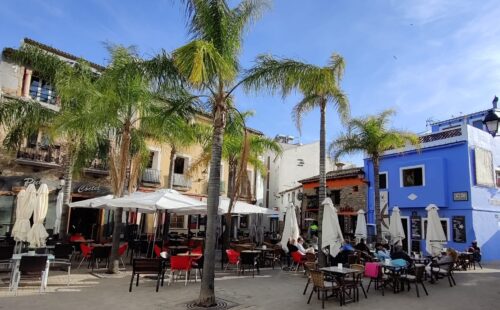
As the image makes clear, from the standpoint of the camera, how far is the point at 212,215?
792 centimetres

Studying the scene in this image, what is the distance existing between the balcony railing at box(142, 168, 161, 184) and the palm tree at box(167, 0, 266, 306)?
55.8 feet

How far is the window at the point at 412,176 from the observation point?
20.8 metres

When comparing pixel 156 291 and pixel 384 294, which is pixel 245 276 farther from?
pixel 384 294

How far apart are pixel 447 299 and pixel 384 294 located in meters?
1.47

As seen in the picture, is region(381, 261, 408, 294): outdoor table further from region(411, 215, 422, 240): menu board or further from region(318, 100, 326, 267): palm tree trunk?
region(411, 215, 422, 240): menu board

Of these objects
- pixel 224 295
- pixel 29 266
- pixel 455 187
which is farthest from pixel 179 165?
pixel 224 295

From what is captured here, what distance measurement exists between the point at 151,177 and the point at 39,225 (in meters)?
14.2

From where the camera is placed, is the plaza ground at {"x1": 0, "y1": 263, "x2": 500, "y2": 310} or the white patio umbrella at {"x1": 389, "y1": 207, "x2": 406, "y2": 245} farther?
the white patio umbrella at {"x1": 389, "y1": 207, "x2": 406, "y2": 245}

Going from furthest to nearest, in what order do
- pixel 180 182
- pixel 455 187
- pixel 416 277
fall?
1. pixel 180 182
2. pixel 455 187
3. pixel 416 277

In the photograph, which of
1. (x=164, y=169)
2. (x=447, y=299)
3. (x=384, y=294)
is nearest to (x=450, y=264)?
(x=447, y=299)

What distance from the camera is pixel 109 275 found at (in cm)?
1103

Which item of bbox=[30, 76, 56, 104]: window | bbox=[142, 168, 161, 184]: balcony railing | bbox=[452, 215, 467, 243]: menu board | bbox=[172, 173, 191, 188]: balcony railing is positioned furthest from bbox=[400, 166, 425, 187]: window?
bbox=[30, 76, 56, 104]: window

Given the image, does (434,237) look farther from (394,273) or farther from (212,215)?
(212,215)

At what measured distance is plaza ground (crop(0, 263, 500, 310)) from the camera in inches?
302
